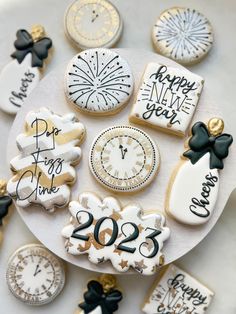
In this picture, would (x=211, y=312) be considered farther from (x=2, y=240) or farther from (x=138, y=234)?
(x=2, y=240)

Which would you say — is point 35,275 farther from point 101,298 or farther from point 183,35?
point 183,35

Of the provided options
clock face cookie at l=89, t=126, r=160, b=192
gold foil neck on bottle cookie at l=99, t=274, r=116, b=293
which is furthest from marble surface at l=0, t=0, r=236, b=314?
clock face cookie at l=89, t=126, r=160, b=192

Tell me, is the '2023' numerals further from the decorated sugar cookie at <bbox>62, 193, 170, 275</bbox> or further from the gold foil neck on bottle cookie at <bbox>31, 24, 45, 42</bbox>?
the gold foil neck on bottle cookie at <bbox>31, 24, 45, 42</bbox>

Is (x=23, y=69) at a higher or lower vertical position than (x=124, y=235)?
higher

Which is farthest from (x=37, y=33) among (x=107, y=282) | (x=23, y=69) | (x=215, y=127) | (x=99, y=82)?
(x=107, y=282)

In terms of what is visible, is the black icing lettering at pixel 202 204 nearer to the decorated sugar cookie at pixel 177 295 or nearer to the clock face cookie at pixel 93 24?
the decorated sugar cookie at pixel 177 295

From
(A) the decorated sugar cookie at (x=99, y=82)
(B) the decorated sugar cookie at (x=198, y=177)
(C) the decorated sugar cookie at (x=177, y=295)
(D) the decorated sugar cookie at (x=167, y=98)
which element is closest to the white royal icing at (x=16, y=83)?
(A) the decorated sugar cookie at (x=99, y=82)
